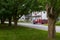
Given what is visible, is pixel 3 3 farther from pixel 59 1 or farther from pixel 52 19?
pixel 59 1

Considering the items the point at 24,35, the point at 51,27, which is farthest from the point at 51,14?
the point at 24,35

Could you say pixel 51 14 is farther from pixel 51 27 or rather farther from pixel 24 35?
pixel 24 35

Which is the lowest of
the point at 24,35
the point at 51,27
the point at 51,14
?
the point at 24,35

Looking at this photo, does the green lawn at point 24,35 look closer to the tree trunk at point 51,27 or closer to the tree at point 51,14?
the tree trunk at point 51,27

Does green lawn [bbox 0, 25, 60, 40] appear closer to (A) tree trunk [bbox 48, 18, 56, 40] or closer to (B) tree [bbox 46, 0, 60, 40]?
(A) tree trunk [bbox 48, 18, 56, 40]

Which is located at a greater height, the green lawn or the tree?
the tree

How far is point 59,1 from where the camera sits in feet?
38.8

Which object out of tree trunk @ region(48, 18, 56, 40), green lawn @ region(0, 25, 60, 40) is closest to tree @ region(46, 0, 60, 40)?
tree trunk @ region(48, 18, 56, 40)

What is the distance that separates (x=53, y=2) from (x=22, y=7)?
1138 cm

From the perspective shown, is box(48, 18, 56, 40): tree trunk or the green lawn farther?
the green lawn

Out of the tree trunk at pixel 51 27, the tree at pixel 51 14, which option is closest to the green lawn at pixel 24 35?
the tree trunk at pixel 51 27

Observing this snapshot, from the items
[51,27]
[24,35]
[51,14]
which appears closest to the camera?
[51,14]

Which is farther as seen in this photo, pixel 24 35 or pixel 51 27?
pixel 24 35

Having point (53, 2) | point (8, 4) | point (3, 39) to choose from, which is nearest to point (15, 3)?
point (8, 4)
